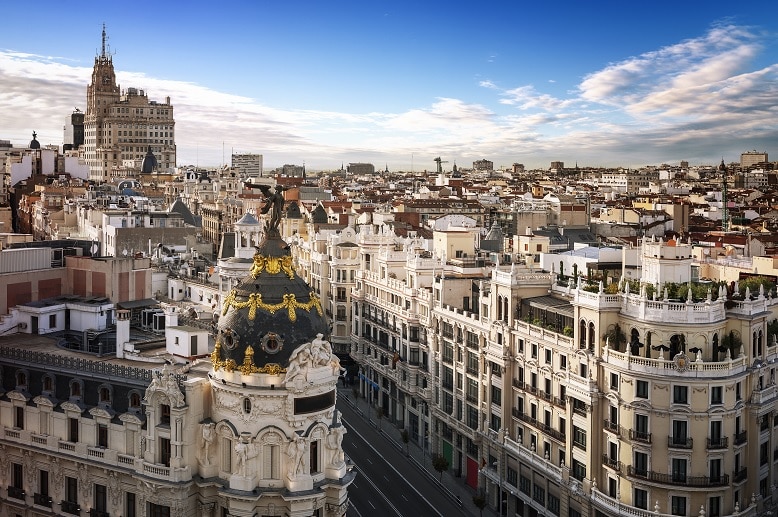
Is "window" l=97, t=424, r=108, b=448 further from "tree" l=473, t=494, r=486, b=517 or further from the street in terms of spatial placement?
"tree" l=473, t=494, r=486, b=517

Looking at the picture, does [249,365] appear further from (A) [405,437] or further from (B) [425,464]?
(A) [405,437]

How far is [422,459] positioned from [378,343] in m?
20.1

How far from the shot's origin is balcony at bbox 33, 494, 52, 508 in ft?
184

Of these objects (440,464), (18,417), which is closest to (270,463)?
(18,417)

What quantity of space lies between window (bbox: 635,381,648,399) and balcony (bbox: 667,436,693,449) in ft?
10.4

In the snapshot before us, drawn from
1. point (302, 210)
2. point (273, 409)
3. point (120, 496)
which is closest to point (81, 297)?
point (120, 496)

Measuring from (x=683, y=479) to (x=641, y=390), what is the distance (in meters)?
6.48

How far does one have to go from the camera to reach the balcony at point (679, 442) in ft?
195

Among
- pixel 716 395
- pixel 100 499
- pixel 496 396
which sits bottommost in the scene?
pixel 100 499

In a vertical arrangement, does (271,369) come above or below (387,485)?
above

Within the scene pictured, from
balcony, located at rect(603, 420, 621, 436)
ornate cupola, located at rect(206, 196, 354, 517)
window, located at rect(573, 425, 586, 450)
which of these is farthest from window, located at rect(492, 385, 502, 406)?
ornate cupola, located at rect(206, 196, 354, 517)

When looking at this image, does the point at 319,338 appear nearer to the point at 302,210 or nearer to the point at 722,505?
the point at 722,505

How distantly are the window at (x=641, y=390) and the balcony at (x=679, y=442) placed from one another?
3164mm

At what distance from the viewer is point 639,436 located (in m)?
60.6
